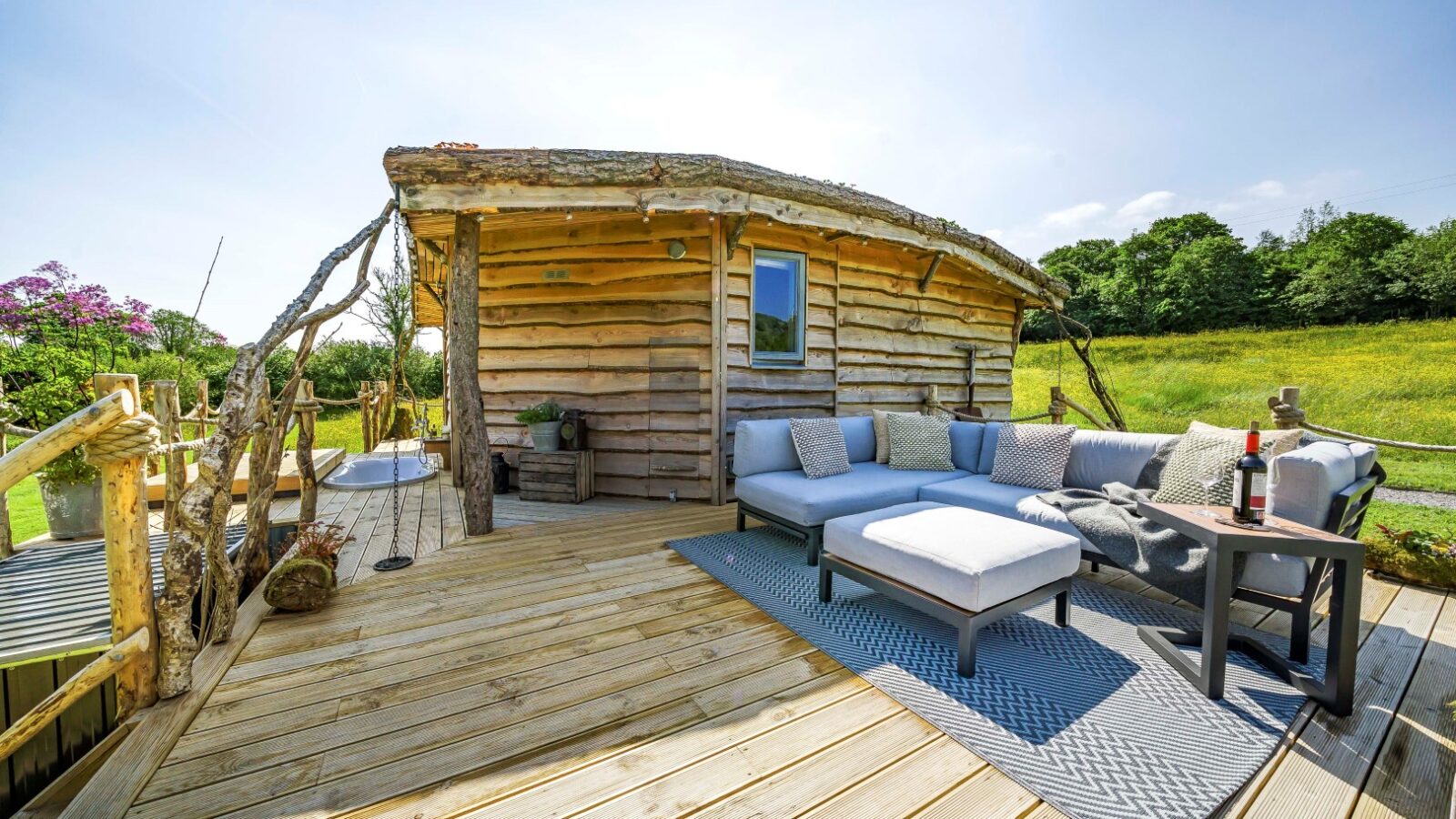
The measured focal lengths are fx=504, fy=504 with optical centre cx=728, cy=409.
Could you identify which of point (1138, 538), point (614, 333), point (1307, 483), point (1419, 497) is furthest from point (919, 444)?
point (1419, 497)

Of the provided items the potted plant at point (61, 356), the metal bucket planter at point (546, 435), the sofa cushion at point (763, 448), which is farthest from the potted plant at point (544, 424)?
the potted plant at point (61, 356)

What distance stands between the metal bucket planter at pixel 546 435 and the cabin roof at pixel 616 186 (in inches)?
78.0

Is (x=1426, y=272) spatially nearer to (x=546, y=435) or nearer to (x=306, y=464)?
(x=546, y=435)

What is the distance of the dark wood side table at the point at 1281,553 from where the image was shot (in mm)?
1740

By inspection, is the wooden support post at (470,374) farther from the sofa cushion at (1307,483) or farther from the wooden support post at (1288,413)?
the wooden support post at (1288,413)

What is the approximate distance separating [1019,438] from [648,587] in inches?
111

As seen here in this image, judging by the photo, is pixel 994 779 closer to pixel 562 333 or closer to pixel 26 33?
pixel 562 333

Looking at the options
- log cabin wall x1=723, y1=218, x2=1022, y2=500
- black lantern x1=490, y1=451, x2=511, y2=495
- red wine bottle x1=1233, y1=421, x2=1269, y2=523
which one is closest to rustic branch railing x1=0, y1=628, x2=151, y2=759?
black lantern x1=490, y1=451, x2=511, y2=495

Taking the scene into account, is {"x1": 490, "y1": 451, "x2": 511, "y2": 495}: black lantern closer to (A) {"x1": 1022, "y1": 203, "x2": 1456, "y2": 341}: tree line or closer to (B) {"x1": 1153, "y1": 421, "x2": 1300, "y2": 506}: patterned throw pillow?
(B) {"x1": 1153, "y1": 421, "x2": 1300, "y2": 506}: patterned throw pillow

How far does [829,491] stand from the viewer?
3.39 m

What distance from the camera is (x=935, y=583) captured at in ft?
7.06

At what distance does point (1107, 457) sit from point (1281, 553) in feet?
5.46

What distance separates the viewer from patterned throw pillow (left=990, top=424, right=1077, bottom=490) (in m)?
3.46

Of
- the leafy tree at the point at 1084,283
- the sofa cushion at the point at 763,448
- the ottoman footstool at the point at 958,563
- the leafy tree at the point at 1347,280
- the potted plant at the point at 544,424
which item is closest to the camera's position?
the ottoman footstool at the point at 958,563
